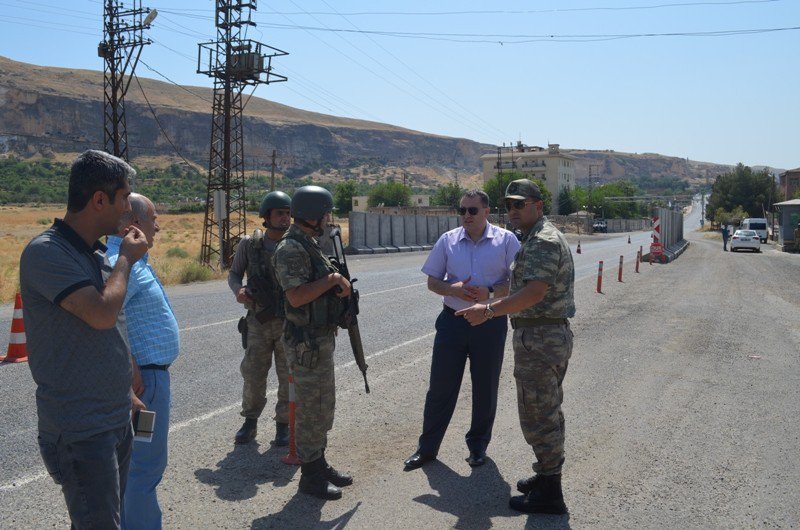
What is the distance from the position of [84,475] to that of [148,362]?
0.86 m

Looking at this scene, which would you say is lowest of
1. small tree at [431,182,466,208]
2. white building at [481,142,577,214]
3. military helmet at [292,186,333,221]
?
military helmet at [292,186,333,221]

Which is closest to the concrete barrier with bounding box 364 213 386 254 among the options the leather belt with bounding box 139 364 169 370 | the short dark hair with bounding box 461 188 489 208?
the short dark hair with bounding box 461 188 489 208

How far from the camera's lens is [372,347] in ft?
32.3

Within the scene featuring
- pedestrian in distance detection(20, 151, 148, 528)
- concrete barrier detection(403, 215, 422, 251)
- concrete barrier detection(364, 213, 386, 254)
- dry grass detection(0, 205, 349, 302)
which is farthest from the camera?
concrete barrier detection(403, 215, 422, 251)

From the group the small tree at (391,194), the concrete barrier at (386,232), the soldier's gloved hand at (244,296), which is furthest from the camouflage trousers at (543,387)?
the small tree at (391,194)

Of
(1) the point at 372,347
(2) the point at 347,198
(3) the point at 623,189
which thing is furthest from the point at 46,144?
(1) the point at 372,347

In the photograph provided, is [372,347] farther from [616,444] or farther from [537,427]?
[537,427]

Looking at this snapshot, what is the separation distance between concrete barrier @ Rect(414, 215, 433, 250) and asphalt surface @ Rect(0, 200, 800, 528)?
35.8 m

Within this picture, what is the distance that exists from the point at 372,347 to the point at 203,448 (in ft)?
15.1

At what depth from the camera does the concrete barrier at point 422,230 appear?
46753 millimetres

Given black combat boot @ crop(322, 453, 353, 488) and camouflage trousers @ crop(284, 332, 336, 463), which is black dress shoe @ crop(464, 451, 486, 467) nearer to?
black combat boot @ crop(322, 453, 353, 488)

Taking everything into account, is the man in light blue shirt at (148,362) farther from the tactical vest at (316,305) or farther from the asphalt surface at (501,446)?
the tactical vest at (316,305)

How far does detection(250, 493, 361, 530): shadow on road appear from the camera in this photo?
4.05 m

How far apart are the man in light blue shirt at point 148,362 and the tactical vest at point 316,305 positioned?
3.32ft
